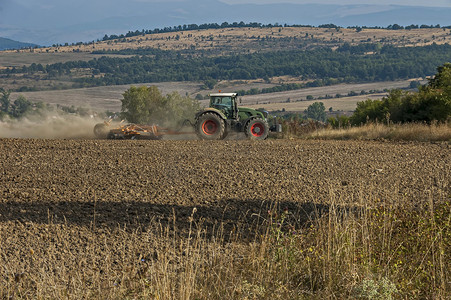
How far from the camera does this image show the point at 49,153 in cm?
1529

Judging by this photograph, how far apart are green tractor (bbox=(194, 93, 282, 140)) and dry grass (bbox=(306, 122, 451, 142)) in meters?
2.15

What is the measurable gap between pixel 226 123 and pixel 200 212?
11.2 metres

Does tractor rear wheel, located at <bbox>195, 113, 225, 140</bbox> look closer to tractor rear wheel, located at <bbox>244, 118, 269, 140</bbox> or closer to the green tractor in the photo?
the green tractor

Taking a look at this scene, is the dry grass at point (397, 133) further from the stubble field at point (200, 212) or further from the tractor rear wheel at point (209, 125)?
the tractor rear wheel at point (209, 125)

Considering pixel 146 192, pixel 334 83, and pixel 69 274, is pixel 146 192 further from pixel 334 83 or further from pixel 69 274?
pixel 334 83

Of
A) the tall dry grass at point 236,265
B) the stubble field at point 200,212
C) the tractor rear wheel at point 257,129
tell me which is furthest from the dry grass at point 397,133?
the tall dry grass at point 236,265

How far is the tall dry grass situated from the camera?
19.1ft

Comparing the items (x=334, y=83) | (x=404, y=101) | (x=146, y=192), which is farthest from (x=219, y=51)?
(x=146, y=192)

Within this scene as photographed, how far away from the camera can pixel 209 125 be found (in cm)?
2008

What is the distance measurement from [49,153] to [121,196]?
5.93 metres

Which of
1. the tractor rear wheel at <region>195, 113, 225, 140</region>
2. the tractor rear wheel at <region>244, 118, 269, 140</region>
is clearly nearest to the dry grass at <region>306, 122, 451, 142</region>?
the tractor rear wheel at <region>244, 118, 269, 140</region>

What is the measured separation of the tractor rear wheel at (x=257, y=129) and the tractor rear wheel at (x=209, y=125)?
35.6 inches

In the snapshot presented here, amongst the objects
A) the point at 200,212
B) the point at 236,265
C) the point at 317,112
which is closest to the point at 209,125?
the point at 200,212

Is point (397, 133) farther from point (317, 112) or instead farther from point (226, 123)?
point (317, 112)
